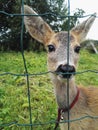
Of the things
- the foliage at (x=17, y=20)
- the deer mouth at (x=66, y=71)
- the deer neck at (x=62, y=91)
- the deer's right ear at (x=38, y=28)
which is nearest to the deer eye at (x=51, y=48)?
the deer's right ear at (x=38, y=28)

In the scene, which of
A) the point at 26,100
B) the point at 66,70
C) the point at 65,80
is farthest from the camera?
the point at 26,100

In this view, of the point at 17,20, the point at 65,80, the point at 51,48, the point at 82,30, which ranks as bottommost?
the point at 65,80

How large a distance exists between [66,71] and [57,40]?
975 millimetres

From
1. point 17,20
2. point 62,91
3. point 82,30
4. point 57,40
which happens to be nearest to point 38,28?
point 57,40

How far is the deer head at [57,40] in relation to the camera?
4.50 meters

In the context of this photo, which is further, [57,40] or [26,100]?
[26,100]

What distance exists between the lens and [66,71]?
3996 mm

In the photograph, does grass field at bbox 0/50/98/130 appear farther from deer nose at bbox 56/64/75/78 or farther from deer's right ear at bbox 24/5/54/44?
deer nose at bbox 56/64/75/78

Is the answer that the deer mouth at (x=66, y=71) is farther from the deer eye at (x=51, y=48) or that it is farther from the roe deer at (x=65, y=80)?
the deer eye at (x=51, y=48)

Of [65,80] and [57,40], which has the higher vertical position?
[57,40]

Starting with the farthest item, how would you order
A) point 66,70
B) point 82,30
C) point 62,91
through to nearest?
point 82,30 < point 62,91 < point 66,70

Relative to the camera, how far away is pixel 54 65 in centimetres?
467

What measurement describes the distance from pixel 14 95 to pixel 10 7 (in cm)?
951

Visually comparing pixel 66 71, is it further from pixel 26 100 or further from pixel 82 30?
pixel 26 100
